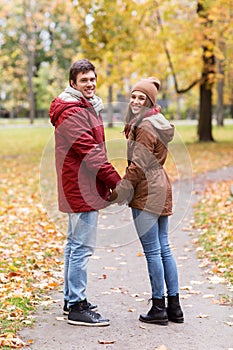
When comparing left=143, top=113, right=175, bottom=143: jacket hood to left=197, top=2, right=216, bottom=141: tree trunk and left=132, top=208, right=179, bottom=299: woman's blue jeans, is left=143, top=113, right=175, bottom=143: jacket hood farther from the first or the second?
left=197, top=2, right=216, bottom=141: tree trunk

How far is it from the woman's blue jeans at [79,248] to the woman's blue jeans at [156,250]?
0.35 m

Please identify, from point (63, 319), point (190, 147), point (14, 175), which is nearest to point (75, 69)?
point (63, 319)

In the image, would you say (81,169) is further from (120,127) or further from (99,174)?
(120,127)

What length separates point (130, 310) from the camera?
5.29 metres

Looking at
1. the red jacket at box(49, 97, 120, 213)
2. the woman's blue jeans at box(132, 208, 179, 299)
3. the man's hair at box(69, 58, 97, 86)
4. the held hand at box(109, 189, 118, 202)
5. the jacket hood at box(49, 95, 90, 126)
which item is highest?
the man's hair at box(69, 58, 97, 86)

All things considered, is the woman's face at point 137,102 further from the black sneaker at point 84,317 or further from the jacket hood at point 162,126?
the black sneaker at point 84,317

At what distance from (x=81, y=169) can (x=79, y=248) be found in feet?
2.07

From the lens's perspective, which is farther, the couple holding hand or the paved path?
the couple holding hand

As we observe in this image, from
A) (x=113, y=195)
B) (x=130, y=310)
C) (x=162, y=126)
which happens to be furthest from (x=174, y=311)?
(x=162, y=126)

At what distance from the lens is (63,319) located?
16.5 feet

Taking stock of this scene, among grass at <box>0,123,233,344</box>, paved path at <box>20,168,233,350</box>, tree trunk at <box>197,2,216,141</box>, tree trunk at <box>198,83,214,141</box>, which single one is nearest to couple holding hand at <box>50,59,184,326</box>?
paved path at <box>20,168,233,350</box>

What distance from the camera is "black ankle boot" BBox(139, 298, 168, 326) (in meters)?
4.88

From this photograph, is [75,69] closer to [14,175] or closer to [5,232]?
[5,232]

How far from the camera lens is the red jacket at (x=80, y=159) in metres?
4.67
